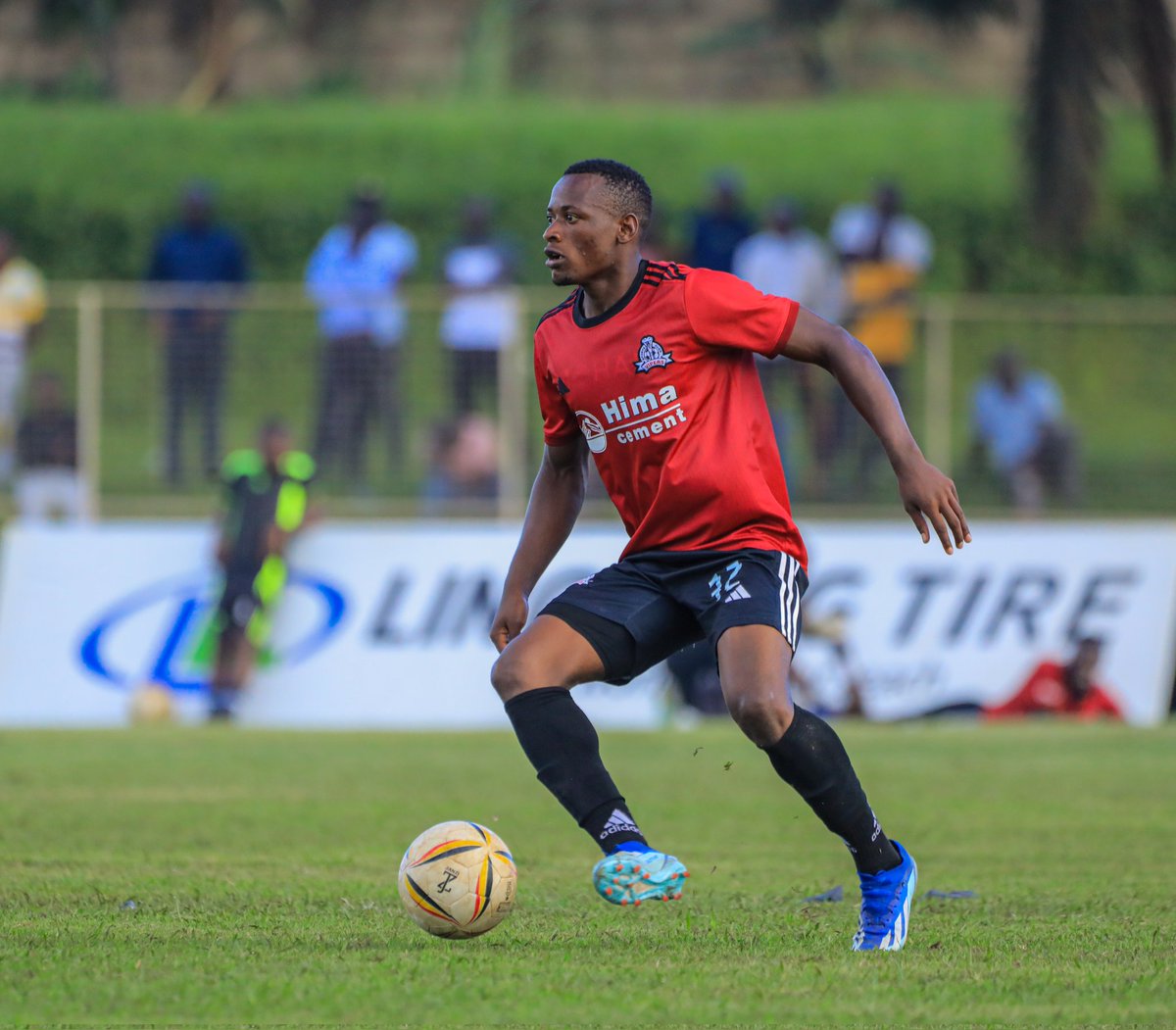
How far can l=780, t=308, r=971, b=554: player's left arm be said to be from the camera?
564 centimetres

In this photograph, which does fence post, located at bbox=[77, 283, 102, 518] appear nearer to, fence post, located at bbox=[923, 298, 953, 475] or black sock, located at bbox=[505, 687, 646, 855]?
fence post, located at bbox=[923, 298, 953, 475]

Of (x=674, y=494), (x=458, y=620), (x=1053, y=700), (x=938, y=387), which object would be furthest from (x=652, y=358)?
(x=938, y=387)

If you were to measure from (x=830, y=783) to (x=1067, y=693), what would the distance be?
10273 millimetres

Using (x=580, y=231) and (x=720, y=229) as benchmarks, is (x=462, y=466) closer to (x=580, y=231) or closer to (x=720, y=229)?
(x=720, y=229)

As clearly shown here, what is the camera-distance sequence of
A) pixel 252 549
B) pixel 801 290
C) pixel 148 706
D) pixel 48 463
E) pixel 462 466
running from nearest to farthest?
1. pixel 148 706
2. pixel 252 549
3. pixel 48 463
4. pixel 462 466
5. pixel 801 290

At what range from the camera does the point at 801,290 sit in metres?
17.0

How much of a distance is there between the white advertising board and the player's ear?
29.8 feet

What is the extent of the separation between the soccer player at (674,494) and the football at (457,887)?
279 mm

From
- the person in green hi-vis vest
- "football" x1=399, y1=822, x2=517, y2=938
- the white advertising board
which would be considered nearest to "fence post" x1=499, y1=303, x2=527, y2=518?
the white advertising board

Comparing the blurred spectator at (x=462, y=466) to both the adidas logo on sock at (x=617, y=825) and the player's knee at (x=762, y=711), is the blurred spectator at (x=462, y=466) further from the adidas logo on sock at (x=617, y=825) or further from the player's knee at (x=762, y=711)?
the player's knee at (x=762, y=711)

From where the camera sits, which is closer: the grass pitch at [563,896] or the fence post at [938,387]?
the grass pitch at [563,896]

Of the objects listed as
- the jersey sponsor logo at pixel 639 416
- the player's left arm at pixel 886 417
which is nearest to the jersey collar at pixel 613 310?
the jersey sponsor logo at pixel 639 416

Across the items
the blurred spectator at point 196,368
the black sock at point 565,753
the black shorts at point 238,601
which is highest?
the black sock at point 565,753

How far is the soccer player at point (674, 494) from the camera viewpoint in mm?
5750
